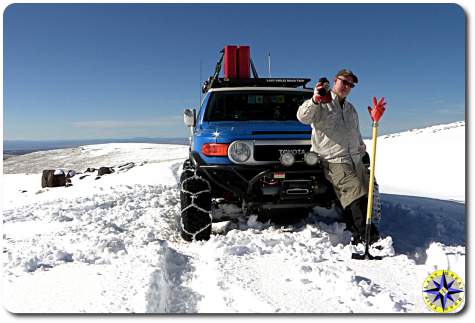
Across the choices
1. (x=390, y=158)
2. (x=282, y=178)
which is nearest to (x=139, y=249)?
(x=282, y=178)

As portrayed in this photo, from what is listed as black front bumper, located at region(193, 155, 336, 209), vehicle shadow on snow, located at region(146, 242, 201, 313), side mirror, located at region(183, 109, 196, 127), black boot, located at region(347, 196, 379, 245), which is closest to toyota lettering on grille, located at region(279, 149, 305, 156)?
black front bumper, located at region(193, 155, 336, 209)

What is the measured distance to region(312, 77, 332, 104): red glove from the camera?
3270 millimetres

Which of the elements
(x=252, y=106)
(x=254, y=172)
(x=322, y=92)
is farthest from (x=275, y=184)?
(x=252, y=106)

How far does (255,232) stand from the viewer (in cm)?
396

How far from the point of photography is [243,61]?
5688 millimetres

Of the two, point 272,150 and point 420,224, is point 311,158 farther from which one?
point 420,224

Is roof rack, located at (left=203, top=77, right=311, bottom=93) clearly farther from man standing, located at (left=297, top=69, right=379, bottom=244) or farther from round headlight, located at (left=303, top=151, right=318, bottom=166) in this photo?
round headlight, located at (left=303, top=151, right=318, bottom=166)

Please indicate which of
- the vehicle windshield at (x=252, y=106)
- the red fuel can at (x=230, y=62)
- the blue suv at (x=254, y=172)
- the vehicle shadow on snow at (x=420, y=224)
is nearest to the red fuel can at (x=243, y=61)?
the red fuel can at (x=230, y=62)

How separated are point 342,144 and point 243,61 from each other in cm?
273

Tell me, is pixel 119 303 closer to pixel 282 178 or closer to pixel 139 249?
pixel 139 249

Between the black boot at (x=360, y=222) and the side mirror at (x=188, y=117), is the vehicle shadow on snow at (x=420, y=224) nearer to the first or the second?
the black boot at (x=360, y=222)

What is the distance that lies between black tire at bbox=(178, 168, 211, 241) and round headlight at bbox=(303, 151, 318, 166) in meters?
1.02

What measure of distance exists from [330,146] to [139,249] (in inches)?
76.9

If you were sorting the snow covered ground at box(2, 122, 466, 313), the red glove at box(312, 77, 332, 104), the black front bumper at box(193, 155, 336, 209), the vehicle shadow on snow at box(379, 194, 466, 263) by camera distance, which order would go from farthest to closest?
1. the black front bumper at box(193, 155, 336, 209)
2. the vehicle shadow on snow at box(379, 194, 466, 263)
3. the red glove at box(312, 77, 332, 104)
4. the snow covered ground at box(2, 122, 466, 313)
